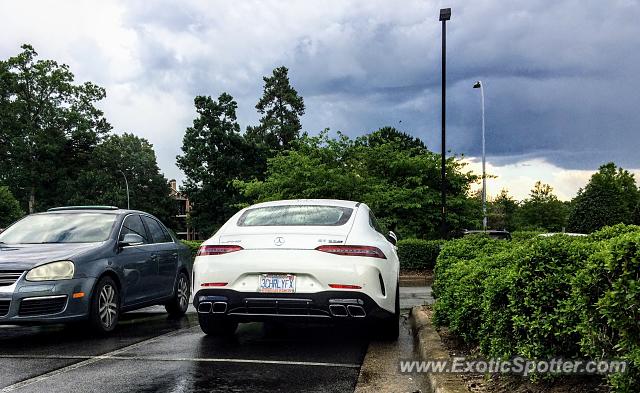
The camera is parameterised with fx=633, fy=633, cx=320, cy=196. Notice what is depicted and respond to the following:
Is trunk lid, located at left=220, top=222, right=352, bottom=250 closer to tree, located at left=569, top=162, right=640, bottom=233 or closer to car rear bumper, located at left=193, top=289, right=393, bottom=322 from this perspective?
car rear bumper, located at left=193, top=289, right=393, bottom=322

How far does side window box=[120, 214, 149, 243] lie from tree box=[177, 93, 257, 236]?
5866cm

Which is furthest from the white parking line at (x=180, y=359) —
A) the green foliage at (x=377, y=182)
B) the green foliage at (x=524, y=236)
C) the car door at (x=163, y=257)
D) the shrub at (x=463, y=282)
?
the green foliage at (x=377, y=182)

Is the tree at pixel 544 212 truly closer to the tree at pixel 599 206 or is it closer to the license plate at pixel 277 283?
the tree at pixel 599 206

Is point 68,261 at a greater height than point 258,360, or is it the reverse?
point 68,261

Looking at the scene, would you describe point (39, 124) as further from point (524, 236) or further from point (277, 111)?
point (524, 236)

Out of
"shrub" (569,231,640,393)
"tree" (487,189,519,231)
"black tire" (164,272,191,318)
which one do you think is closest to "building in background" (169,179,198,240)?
"tree" (487,189,519,231)

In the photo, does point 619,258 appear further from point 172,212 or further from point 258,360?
point 172,212

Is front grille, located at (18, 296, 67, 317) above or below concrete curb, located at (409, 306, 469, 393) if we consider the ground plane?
above

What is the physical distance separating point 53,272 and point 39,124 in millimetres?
63406

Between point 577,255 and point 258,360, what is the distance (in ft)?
10.1

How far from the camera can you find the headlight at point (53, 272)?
677cm

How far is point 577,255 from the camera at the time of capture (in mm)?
3980

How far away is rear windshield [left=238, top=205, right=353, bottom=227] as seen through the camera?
6770 millimetres

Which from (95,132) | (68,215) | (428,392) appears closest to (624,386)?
(428,392)
